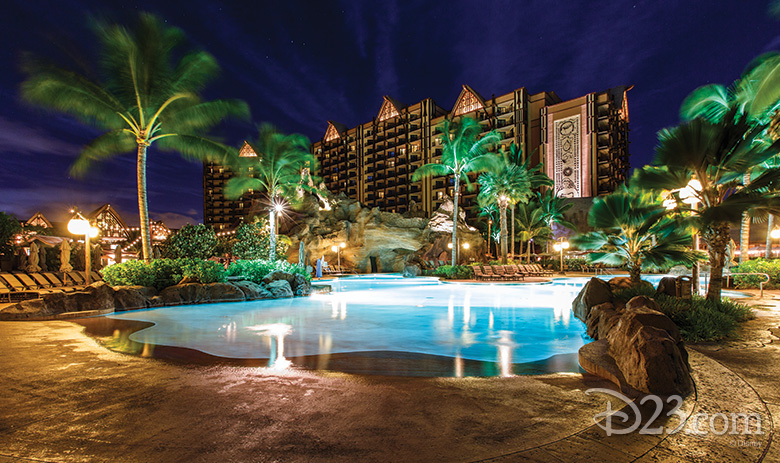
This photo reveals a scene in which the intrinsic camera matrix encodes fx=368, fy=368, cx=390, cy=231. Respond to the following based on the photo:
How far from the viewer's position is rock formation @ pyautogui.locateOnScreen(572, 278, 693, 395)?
134 inches

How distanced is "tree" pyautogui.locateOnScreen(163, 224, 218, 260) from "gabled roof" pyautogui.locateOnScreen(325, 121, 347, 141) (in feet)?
223

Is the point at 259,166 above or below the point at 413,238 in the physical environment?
above

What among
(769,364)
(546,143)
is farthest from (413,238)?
(769,364)

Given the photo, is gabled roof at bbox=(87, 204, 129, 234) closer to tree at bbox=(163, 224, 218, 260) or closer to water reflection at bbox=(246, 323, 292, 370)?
tree at bbox=(163, 224, 218, 260)

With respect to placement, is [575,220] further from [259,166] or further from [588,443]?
[588,443]

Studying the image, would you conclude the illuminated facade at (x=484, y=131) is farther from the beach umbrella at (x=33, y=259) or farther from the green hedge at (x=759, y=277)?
the beach umbrella at (x=33, y=259)

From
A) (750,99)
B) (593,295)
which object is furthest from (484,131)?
(593,295)

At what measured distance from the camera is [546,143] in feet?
173

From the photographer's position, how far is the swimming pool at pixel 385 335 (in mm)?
4945

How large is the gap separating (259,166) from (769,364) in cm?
2273

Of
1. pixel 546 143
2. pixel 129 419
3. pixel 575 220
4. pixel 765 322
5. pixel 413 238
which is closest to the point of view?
pixel 129 419

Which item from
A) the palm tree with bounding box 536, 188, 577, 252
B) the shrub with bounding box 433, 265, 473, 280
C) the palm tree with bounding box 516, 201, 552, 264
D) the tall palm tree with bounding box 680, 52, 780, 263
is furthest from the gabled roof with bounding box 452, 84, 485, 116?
the tall palm tree with bounding box 680, 52, 780, 263

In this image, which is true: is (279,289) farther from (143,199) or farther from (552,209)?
(552,209)

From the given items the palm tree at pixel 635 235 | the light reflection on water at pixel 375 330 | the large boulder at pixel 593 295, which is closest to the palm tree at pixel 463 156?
the light reflection on water at pixel 375 330
